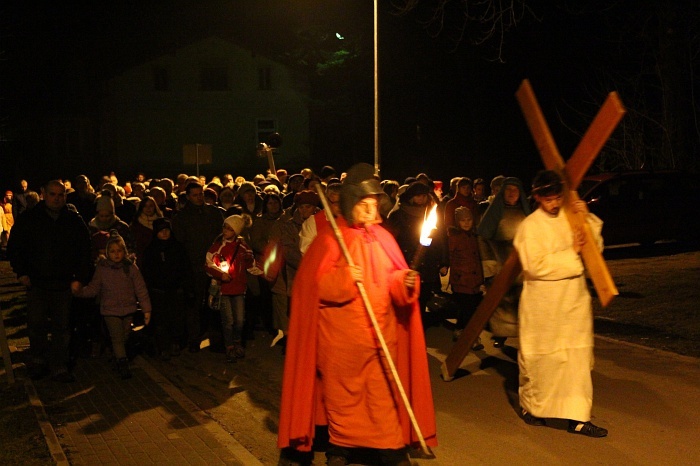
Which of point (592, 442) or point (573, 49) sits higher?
point (573, 49)

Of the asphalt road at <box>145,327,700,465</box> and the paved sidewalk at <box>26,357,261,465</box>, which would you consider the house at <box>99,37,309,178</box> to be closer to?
the asphalt road at <box>145,327,700,465</box>

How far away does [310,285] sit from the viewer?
21.3 ft

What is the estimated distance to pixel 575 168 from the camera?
7.13 m

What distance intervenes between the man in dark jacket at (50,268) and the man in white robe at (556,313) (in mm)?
4829

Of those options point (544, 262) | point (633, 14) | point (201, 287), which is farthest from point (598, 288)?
point (633, 14)

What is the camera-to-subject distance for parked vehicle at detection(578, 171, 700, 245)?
71.2ft

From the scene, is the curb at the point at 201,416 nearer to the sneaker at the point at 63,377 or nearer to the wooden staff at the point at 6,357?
the sneaker at the point at 63,377

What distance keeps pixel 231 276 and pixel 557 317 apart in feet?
14.6

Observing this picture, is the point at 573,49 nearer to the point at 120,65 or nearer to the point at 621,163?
the point at 621,163

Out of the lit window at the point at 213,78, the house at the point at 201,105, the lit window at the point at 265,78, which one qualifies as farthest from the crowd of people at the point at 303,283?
the lit window at the point at 265,78

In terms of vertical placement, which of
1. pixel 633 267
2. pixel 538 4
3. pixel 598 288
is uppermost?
pixel 538 4

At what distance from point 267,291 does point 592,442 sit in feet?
20.7

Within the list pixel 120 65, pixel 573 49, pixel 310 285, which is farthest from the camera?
pixel 120 65

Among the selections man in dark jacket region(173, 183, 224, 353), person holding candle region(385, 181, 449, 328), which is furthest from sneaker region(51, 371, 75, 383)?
person holding candle region(385, 181, 449, 328)
